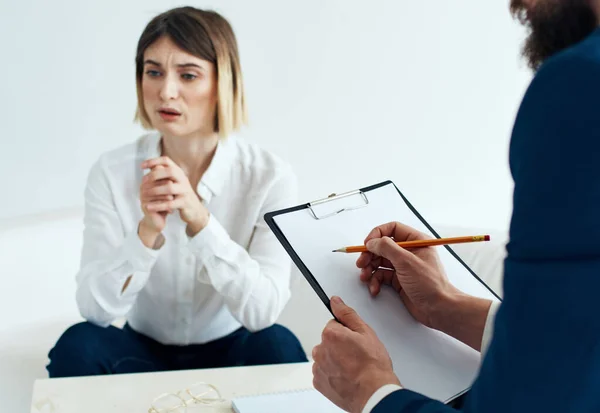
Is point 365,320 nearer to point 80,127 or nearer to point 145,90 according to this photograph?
point 145,90

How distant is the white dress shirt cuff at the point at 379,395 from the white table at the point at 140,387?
1.06ft

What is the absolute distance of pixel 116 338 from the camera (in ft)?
4.62

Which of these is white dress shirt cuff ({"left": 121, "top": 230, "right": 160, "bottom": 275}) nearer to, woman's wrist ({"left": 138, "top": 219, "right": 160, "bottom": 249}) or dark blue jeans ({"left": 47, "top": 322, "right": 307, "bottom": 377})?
woman's wrist ({"left": 138, "top": 219, "right": 160, "bottom": 249})

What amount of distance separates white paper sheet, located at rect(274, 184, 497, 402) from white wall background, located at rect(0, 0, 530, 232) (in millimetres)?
1209

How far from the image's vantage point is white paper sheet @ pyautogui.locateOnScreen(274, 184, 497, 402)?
854 mm

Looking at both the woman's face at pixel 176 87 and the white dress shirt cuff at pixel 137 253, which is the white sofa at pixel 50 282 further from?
the woman's face at pixel 176 87

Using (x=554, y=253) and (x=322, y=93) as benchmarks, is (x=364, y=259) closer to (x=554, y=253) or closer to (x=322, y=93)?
(x=554, y=253)

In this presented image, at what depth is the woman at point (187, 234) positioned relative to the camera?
1.39m

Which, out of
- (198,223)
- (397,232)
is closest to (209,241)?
(198,223)

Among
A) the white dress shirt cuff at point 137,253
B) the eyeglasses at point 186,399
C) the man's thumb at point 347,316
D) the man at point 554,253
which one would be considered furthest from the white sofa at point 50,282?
the man at point 554,253

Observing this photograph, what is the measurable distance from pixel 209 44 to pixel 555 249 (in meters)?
1.05

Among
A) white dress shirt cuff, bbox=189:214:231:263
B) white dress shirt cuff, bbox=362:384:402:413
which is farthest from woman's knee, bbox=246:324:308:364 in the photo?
white dress shirt cuff, bbox=362:384:402:413

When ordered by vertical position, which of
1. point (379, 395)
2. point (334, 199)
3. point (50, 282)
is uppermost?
point (334, 199)

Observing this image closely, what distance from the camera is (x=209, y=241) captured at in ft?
4.54
